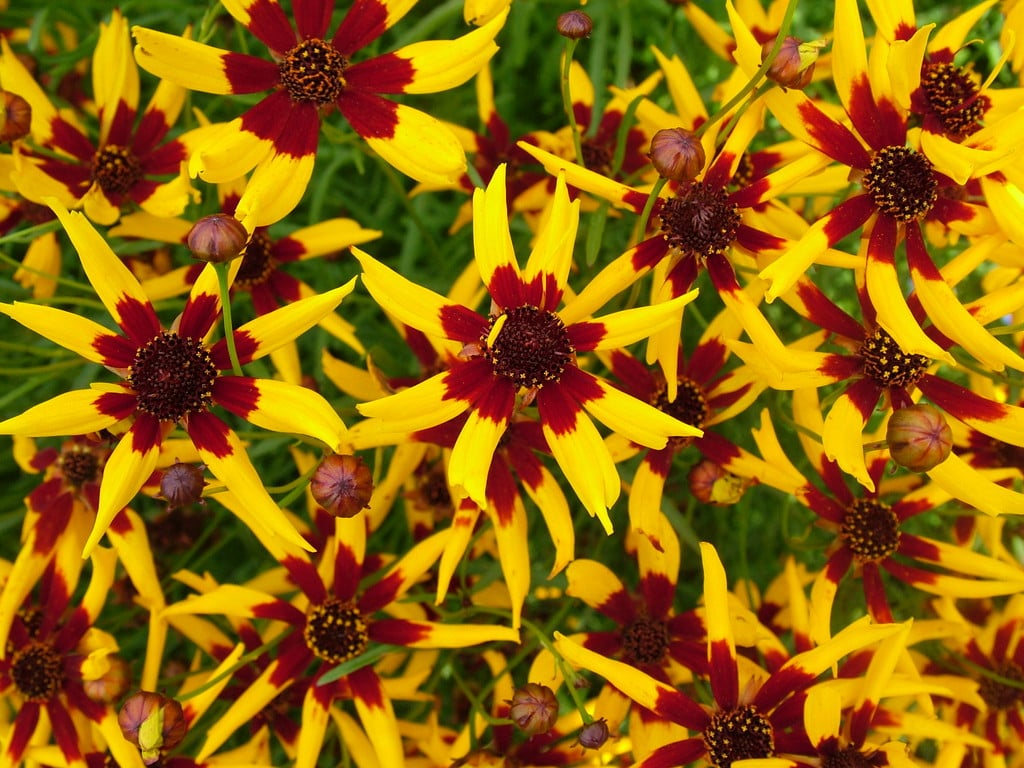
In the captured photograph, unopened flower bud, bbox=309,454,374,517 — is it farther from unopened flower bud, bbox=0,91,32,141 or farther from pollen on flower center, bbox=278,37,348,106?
unopened flower bud, bbox=0,91,32,141

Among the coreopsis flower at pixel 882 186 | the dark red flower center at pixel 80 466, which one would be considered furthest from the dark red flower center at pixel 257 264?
the coreopsis flower at pixel 882 186

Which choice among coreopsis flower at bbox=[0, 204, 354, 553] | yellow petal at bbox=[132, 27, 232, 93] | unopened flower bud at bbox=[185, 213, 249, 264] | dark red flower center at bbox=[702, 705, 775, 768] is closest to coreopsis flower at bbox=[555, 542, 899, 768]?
dark red flower center at bbox=[702, 705, 775, 768]

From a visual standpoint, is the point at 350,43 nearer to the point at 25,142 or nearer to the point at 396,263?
the point at 25,142

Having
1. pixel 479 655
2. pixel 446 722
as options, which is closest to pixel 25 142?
pixel 479 655

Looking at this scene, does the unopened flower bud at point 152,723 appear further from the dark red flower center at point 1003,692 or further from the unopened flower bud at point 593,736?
the dark red flower center at point 1003,692

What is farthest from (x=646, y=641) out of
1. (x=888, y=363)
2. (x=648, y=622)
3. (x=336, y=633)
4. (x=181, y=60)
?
(x=181, y=60)
